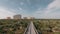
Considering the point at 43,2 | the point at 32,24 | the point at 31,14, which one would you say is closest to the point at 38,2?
the point at 43,2

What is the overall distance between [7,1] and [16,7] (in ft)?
0.82

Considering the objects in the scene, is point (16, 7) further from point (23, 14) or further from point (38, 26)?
point (38, 26)

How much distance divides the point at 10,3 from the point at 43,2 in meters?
0.77

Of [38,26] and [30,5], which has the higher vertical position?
[30,5]

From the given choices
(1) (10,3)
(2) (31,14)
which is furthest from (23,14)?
(1) (10,3)

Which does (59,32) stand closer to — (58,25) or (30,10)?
(58,25)

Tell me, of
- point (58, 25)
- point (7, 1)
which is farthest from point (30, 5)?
point (58, 25)

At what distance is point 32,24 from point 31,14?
24 cm

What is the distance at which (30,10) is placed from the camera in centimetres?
338

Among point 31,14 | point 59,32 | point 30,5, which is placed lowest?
point 59,32

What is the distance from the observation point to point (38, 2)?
340cm

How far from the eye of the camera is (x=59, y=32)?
321 centimetres

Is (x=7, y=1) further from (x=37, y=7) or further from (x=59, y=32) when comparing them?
(x=59, y=32)

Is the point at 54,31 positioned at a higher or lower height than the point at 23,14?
lower
